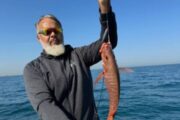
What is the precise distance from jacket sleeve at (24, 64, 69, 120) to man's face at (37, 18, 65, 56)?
327 mm

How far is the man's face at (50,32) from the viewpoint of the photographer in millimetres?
3688

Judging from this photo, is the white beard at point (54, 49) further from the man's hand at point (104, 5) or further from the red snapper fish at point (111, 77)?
the man's hand at point (104, 5)

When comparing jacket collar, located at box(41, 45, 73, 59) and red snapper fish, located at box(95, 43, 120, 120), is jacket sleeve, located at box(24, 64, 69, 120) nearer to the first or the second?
jacket collar, located at box(41, 45, 73, 59)

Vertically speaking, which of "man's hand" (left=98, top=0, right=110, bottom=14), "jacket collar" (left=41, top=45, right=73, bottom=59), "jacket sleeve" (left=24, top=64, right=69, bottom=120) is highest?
"man's hand" (left=98, top=0, right=110, bottom=14)

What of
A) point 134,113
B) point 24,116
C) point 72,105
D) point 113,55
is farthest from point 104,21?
point 24,116

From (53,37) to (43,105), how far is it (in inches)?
34.9

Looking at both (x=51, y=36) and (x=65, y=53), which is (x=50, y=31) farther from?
(x=65, y=53)

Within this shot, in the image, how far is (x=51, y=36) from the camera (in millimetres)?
3727

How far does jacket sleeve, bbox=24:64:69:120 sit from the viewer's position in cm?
320

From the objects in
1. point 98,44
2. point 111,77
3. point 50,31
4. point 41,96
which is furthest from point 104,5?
point 41,96

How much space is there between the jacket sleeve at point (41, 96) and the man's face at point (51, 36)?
327 mm

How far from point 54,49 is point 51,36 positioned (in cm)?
17

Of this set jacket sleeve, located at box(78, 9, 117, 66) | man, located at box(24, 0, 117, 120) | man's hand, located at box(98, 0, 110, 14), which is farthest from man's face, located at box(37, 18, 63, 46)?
man's hand, located at box(98, 0, 110, 14)

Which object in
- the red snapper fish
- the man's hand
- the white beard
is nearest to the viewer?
the red snapper fish
